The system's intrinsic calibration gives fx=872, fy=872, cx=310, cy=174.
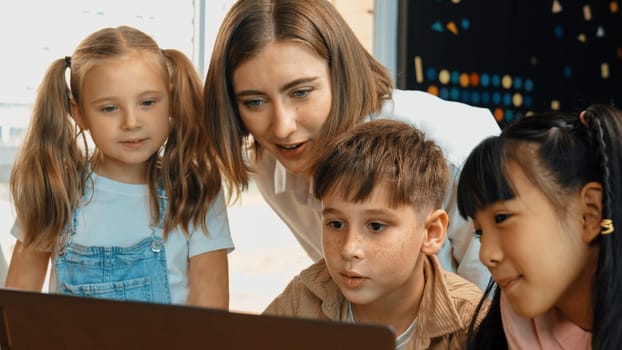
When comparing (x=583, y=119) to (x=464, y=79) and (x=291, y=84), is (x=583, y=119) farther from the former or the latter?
(x=464, y=79)

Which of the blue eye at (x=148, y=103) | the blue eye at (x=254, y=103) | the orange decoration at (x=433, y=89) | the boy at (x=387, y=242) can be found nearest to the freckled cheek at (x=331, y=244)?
the boy at (x=387, y=242)

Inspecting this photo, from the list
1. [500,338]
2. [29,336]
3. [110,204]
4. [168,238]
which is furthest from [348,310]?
[29,336]

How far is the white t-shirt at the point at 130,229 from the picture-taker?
173 cm

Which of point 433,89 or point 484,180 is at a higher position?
point 433,89

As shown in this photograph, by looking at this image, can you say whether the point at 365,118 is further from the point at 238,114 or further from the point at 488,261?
the point at 488,261

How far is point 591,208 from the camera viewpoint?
1162mm

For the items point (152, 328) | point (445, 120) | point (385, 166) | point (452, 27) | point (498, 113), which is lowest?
point (152, 328)

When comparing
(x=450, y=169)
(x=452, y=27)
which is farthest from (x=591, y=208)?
(x=452, y=27)

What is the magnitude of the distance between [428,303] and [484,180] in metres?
0.29

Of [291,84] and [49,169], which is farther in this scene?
[49,169]

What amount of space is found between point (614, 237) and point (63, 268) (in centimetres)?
106

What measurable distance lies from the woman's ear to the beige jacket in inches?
11.7

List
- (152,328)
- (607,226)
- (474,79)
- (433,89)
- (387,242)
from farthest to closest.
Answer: (474,79), (433,89), (387,242), (607,226), (152,328)

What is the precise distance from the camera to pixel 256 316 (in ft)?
2.27
